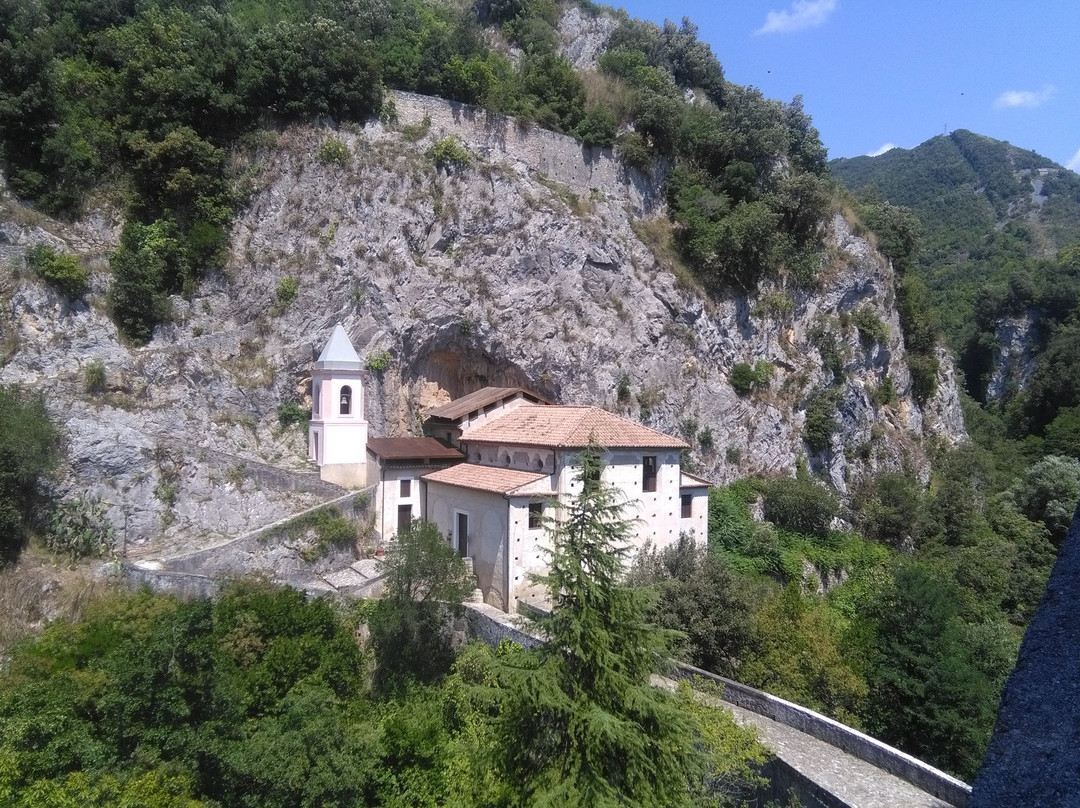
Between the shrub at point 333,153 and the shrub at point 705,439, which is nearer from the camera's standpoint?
the shrub at point 333,153

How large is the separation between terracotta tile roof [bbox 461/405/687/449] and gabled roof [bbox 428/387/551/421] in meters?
0.94

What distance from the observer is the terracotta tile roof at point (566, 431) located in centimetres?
2356

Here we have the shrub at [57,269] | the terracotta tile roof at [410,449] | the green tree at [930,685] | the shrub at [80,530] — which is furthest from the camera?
the terracotta tile roof at [410,449]

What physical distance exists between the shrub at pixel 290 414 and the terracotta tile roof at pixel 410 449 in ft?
10.1

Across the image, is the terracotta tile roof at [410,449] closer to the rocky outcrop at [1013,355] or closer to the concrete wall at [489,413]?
the concrete wall at [489,413]

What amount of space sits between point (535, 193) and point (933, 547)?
2693 cm

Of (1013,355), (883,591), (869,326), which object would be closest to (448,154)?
(869,326)

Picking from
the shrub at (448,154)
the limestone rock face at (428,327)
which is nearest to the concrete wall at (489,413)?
the limestone rock face at (428,327)

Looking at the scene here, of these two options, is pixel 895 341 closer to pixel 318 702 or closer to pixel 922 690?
pixel 922 690

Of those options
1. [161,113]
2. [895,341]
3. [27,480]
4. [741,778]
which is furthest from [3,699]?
[895,341]

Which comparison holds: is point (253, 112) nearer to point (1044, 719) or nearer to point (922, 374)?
point (1044, 719)

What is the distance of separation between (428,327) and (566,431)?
31.9 feet

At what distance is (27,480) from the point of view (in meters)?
21.0

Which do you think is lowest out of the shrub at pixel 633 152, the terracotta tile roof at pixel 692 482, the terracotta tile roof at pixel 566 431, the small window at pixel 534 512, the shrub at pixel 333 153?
the small window at pixel 534 512
